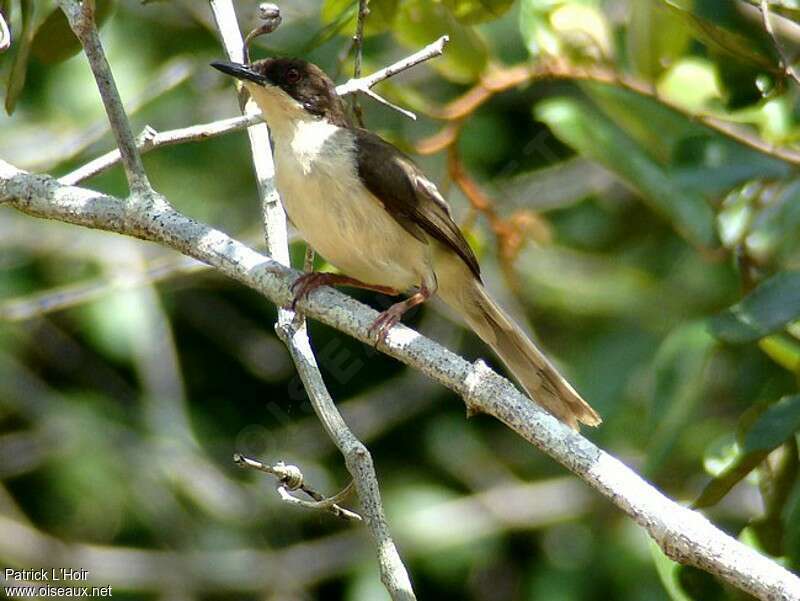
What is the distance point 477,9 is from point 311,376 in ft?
4.99

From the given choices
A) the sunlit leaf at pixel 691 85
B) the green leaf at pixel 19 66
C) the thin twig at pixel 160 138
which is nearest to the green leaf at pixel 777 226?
the sunlit leaf at pixel 691 85

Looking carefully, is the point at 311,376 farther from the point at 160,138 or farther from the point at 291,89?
the point at 291,89

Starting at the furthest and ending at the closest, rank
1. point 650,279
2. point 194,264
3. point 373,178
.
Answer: point 650,279, point 194,264, point 373,178

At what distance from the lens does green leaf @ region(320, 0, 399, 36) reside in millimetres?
4172

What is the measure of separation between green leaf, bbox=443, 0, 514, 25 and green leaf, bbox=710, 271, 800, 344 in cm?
117

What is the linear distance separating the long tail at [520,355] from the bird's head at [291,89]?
2.55 feet

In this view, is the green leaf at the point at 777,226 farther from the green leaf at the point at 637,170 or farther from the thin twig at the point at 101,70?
the thin twig at the point at 101,70

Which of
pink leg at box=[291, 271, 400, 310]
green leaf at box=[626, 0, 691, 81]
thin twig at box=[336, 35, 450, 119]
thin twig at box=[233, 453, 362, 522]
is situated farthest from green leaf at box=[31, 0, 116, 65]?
green leaf at box=[626, 0, 691, 81]

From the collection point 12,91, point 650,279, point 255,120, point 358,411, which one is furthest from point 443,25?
point 358,411

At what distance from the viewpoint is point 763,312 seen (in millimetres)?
3896

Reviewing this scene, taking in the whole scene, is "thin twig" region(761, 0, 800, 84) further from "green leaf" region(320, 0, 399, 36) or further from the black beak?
the black beak

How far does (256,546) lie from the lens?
6914 millimetres

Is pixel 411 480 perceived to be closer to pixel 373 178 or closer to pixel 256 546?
pixel 256 546

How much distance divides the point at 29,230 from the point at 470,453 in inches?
101
